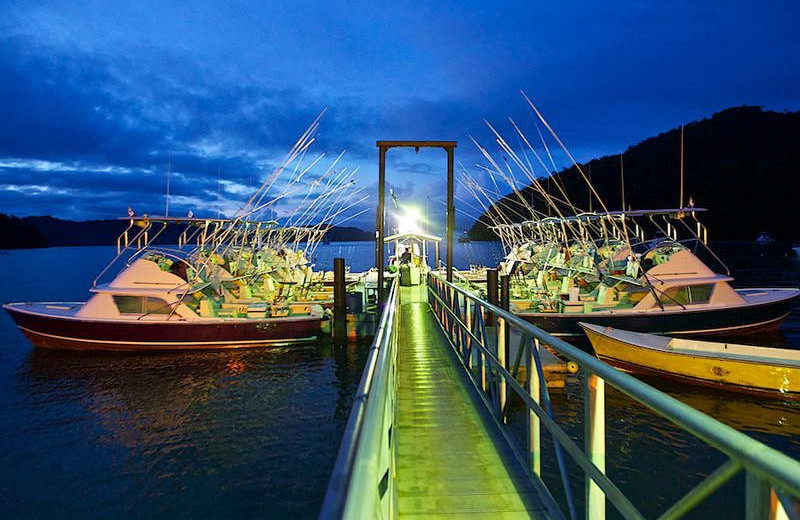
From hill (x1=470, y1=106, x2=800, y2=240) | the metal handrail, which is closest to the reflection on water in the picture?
the metal handrail

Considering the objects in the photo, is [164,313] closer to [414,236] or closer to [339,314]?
[339,314]

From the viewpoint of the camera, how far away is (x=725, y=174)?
12144 centimetres

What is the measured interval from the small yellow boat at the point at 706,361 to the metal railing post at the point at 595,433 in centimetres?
1140

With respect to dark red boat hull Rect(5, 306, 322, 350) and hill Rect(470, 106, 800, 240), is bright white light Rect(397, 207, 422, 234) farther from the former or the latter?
hill Rect(470, 106, 800, 240)

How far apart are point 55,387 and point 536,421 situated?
59.0 feet

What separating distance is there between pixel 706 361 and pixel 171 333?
61.0ft

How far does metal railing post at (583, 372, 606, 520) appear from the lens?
117 inches

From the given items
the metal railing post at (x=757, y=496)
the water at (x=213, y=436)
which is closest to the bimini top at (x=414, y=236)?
the water at (x=213, y=436)

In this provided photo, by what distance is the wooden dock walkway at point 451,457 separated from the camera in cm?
412

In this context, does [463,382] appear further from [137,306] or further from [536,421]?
[137,306]

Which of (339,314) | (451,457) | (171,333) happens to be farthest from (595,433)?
(171,333)

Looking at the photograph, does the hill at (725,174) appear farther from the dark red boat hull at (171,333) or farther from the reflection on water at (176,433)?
the reflection on water at (176,433)

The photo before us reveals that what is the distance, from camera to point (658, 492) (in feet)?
27.6

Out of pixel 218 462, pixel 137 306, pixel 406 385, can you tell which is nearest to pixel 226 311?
pixel 137 306
